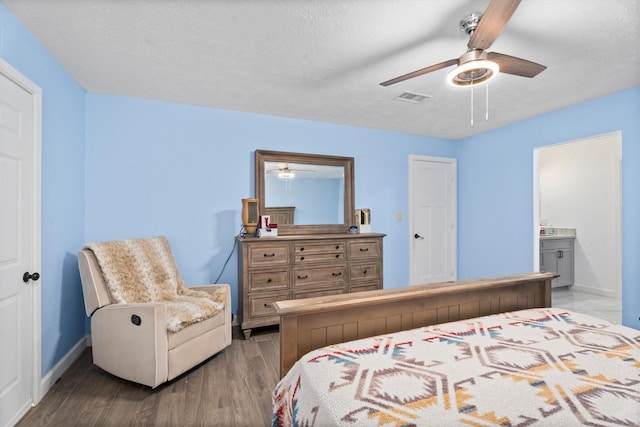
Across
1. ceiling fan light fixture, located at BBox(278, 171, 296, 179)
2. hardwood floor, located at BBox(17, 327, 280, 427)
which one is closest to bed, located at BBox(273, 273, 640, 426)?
hardwood floor, located at BBox(17, 327, 280, 427)

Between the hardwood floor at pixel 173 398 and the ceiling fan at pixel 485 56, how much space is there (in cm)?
241

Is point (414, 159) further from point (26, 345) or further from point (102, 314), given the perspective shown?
point (26, 345)

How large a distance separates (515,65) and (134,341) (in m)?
3.09

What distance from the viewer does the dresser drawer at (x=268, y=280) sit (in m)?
3.05

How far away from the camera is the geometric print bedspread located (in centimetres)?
90

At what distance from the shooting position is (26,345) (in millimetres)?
1936

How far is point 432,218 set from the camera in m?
4.62

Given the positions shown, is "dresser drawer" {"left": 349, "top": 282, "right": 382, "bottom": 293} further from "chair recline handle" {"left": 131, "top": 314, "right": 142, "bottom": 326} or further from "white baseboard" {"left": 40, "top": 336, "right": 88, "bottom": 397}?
"white baseboard" {"left": 40, "top": 336, "right": 88, "bottom": 397}

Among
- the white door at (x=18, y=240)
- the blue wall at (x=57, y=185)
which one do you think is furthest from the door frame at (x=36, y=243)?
the blue wall at (x=57, y=185)

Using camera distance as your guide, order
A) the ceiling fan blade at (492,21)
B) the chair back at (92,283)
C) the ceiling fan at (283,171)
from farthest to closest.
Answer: the ceiling fan at (283,171), the chair back at (92,283), the ceiling fan blade at (492,21)

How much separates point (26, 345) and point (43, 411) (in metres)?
0.43

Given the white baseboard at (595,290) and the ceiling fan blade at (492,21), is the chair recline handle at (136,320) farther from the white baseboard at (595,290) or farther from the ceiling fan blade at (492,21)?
the white baseboard at (595,290)

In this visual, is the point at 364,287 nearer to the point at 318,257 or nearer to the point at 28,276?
the point at 318,257

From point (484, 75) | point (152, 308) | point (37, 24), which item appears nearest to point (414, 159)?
point (484, 75)
